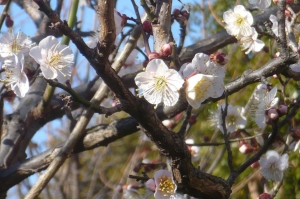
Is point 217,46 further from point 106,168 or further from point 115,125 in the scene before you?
Result: point 106,168

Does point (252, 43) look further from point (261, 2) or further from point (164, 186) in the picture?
point (164, 186)

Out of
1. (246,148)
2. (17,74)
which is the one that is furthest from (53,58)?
(246,148)

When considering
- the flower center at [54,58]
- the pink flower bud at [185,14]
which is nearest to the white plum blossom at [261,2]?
the pink flower bud at [185,14]

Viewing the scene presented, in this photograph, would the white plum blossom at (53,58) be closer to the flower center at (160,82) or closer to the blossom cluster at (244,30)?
the flower center at (160,82)

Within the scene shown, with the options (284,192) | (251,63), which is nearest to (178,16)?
(284,192)

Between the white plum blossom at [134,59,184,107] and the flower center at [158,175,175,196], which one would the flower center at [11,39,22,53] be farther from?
the flower center at [158,175,175,196]

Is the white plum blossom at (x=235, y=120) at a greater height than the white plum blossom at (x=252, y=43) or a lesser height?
lesser

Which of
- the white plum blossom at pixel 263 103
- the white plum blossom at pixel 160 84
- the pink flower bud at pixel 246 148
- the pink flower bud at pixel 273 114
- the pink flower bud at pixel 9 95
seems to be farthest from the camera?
the pink flower bud at pixel 246 148
